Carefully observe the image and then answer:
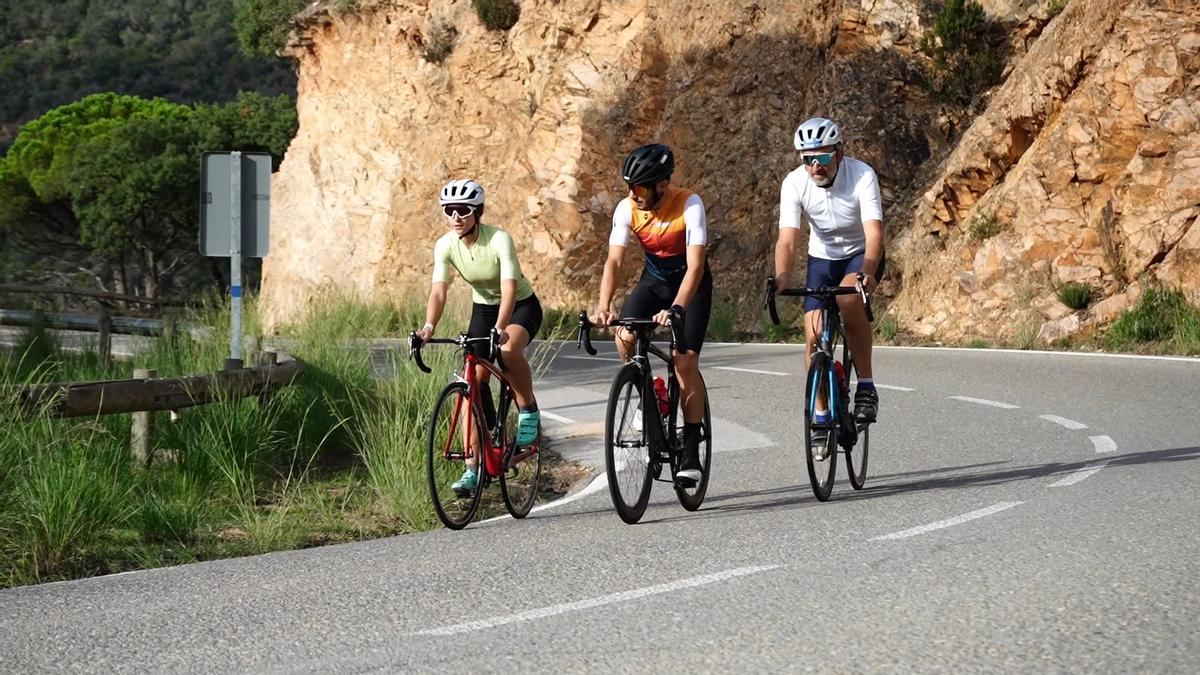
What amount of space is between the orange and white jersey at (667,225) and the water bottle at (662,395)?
599mm

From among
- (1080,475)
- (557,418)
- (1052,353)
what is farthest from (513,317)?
(1052,353)

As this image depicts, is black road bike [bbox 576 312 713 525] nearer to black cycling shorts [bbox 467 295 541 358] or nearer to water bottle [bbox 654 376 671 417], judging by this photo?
water bottle [bbox 654 376 671 417]

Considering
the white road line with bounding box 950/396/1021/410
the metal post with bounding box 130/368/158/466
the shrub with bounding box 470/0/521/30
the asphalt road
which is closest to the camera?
the asphalt road

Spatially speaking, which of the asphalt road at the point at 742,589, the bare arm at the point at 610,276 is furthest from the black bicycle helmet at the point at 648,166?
the asphalt road at the point at 742,589

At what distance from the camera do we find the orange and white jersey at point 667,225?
8.05 metres

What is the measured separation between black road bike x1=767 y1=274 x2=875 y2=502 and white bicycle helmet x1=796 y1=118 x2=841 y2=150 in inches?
30.1

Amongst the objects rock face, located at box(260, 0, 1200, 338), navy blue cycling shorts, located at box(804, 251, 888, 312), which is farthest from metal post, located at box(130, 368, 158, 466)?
rock face, located at box(260, 0, 1200, 338)

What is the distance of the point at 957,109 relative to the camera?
2845cm

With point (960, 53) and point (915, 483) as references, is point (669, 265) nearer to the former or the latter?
point (915, 483)

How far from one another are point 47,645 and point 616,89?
28105 millimetres

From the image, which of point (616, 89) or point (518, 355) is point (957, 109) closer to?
point (616, 89)

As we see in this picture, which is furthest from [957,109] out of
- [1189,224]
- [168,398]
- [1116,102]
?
[168,398]

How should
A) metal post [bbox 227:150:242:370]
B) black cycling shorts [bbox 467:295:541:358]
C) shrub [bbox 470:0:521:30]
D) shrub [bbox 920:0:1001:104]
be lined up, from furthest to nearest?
1. shrub [bbox 470:0:521:30]
2. shrub [bbox 920:0:1001:104]
3. metal post [bbox 227:150:242:370]
4. black cycling shorts [bbox 467:295:541:358]

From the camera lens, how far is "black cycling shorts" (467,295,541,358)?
335 inches
